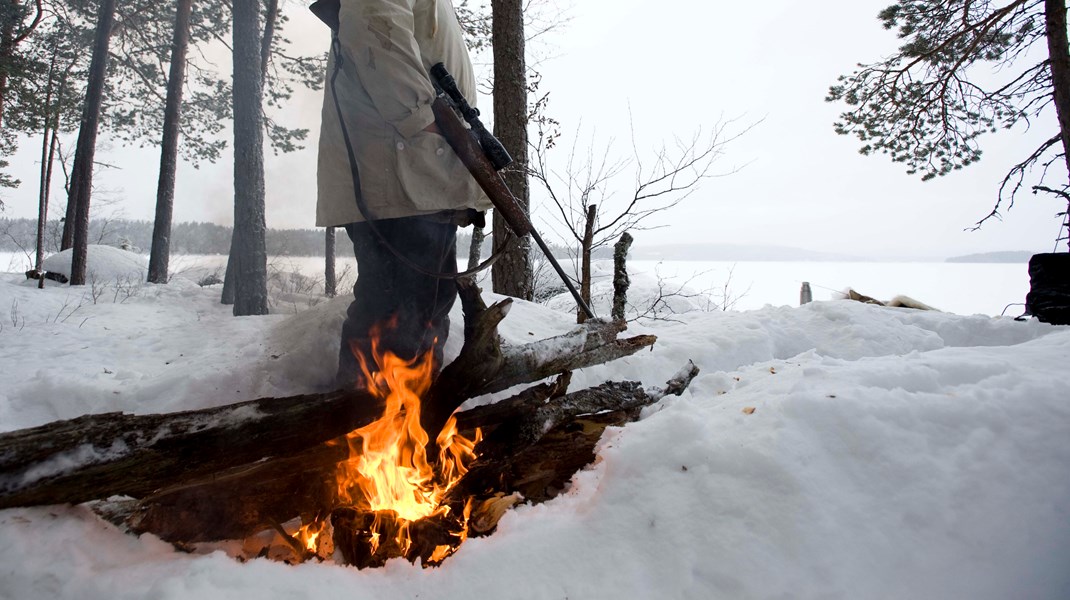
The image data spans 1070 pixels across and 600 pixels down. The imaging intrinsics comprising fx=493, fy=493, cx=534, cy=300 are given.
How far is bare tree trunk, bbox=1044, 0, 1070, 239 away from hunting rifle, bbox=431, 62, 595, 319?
843 cm

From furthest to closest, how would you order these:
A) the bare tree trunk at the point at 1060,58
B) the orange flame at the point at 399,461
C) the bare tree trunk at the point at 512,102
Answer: the bare tree trunk at the point at 1060,58, the bare tree trunk at the point at 512,102, the orange flame at the point at 399,461

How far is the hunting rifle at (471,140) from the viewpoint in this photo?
219 cm

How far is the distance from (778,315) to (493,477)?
13.8ft

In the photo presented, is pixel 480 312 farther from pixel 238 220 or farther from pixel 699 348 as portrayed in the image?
pixel 238 220

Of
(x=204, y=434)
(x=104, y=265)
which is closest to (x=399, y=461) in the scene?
(x=204, y=434)

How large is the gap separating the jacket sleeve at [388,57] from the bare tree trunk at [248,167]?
566cm

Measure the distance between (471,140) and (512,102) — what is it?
11.0 ft

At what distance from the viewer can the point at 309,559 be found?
1.71 m

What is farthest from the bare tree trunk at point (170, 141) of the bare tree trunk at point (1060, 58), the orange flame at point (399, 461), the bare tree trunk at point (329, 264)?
the bare tree trunk at point (1060, 58)

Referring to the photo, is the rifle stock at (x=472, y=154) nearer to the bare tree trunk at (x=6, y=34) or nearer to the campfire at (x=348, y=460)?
the campfire at (x=348, y=460)

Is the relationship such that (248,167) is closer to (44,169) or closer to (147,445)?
Result: (147,445)

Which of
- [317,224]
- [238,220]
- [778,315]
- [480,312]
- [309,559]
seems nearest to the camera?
[309,559]

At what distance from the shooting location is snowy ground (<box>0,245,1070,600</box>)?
1421 mm

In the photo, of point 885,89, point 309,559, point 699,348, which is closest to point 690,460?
point 309,559
